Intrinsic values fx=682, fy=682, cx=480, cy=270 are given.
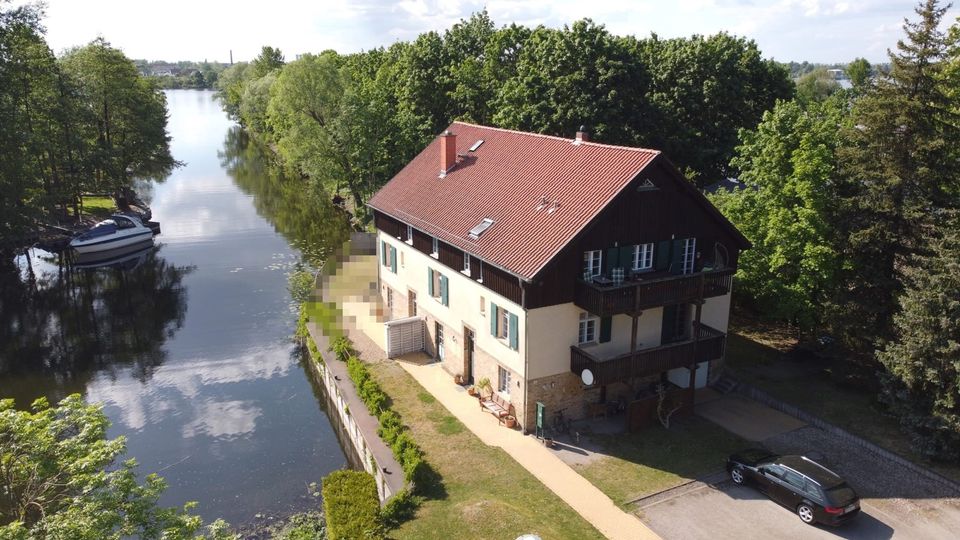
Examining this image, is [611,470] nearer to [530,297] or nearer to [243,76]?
[530,297]

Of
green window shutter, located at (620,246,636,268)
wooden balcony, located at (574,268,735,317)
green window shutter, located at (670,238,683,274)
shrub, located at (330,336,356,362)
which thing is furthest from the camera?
shrub, located at (330,336,356,362)

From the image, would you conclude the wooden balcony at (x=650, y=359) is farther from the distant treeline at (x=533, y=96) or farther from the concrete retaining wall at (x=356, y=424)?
the distant treeline at (x=533, y=96)

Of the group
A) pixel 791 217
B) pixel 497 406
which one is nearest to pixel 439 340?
pixel 497 406

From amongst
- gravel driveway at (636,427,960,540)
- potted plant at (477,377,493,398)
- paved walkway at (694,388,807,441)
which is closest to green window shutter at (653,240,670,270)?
paved walkway at (694,388,807,441)

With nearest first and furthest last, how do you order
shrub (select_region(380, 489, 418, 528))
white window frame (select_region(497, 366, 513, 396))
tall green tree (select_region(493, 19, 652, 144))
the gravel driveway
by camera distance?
the gravel driveway, shrub (select_region(380, 489, 418, 528)), white window frame (select_region(497, 366, 513, 396)), tall green tree (select_region(493, 19, 652, 144))

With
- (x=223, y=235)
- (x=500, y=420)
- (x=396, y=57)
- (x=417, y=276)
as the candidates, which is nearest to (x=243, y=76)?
(x=396, y=57)

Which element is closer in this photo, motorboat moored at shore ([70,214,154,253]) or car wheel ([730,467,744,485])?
car wheel ([730,467,744,485])

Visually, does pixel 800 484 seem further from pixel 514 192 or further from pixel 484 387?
pixel 514 192

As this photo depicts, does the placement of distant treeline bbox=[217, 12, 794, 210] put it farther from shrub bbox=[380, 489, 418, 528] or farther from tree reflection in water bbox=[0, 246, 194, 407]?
shrub bbox=[380, 489, 418, 528]
